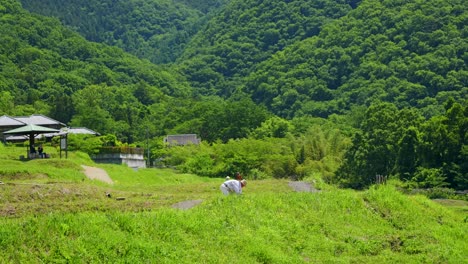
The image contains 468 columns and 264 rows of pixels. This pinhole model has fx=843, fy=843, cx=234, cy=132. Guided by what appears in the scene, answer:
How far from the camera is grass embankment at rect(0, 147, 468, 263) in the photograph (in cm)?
1338

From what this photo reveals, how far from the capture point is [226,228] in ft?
55.4

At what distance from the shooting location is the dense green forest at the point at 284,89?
55.6 meters

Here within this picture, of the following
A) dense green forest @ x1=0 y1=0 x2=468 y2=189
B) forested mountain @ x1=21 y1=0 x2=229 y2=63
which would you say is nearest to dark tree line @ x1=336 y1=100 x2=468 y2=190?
dense green forest @ x1=0 y1=0 x2=468 y2=189

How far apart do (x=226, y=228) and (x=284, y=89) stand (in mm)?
94545

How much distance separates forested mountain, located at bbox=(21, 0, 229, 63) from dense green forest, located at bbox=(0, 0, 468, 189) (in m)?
3.01

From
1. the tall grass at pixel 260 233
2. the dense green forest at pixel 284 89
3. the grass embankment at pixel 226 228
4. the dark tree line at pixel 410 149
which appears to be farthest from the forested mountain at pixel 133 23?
the tall grass at pixel 260 233

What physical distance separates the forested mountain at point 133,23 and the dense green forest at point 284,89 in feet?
9.87

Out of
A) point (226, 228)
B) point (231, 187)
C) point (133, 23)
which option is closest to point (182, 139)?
point (231, 187)

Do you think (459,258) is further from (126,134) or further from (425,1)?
(425,1)

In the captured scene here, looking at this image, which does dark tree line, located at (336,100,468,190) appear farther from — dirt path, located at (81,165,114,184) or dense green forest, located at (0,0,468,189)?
dirt path, located at (81,165,114,184)

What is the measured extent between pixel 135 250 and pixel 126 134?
72.0 metres

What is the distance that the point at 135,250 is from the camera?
13945 mm

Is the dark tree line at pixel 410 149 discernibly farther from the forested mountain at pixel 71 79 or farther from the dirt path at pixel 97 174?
the forested mountain at pixel 71 79

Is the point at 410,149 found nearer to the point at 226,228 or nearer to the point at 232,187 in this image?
the point at 232,187
